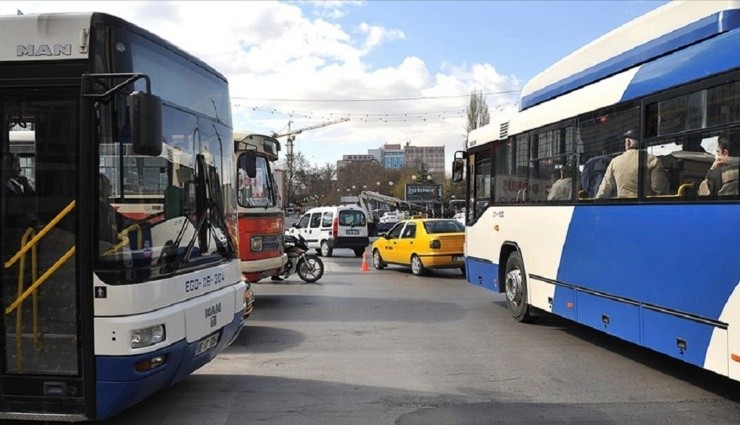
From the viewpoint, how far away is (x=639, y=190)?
6672 millimetres

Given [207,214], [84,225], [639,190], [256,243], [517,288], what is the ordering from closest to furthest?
1. [84,225]
2. [207,214]
3. [639,190]
4. [517,288]
5. [256,243]

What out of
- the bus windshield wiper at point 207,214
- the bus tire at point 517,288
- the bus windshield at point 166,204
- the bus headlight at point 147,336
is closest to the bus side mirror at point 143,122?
the bus windshield at point 166,204

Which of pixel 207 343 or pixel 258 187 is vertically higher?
pixel 258 187

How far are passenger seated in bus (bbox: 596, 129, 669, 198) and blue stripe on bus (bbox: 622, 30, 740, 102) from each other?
1.68ft

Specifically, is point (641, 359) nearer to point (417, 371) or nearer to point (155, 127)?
point (417, 371)

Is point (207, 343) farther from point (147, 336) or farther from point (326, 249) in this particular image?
point (326, 249)

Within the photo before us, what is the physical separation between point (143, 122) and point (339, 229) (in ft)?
71.4

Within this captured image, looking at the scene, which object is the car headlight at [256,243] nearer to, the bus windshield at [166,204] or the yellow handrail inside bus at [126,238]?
the bus windshield at [166,204]

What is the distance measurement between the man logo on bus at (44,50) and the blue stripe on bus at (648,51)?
5651 mm

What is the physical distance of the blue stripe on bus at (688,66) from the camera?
5371mm

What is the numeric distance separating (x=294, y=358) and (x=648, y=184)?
181 inches

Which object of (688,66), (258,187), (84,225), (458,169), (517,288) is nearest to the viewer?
(84,225)

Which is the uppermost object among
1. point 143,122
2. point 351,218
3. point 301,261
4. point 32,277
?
point 143,122

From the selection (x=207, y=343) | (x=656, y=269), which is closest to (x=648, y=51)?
(x=656, y=269)
